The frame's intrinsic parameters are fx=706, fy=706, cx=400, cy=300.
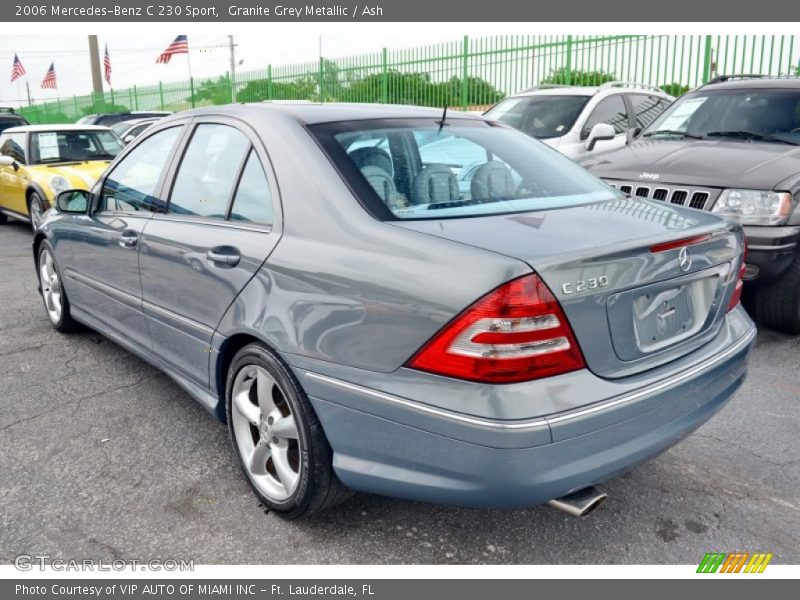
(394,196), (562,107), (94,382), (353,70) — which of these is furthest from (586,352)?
(353,70)

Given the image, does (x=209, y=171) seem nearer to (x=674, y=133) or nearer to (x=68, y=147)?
(x=674, y=133)

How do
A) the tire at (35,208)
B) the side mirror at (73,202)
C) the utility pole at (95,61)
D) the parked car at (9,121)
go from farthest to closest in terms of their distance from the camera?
the utility pole at (95,61), the parked car at (9,121), the tire at (35,208), the side mirror at (73,202)

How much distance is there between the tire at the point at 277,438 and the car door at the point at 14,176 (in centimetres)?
751

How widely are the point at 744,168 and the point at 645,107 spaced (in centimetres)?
441

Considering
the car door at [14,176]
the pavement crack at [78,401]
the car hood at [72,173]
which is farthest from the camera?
the car door at [14,176]

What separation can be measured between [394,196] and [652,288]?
0.92 metres

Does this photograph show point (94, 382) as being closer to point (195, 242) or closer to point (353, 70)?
point (195, 242)

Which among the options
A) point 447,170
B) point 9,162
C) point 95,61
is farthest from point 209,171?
point 95,61

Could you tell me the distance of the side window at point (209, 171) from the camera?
2.93 metres

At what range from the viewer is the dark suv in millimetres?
4324

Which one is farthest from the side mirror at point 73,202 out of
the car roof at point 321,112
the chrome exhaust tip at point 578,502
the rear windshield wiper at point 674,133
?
the rear windshield wiper at point 674,133

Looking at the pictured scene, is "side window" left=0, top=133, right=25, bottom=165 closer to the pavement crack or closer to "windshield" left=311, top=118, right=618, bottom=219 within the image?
the pavement crack

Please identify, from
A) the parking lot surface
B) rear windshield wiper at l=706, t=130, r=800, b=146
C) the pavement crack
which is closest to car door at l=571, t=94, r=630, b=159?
rear windshield wiper at l=706, t=130, r=800, b=146

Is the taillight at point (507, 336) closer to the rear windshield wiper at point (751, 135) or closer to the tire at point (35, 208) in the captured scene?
the rear windshield wiper at point (751, 135)
